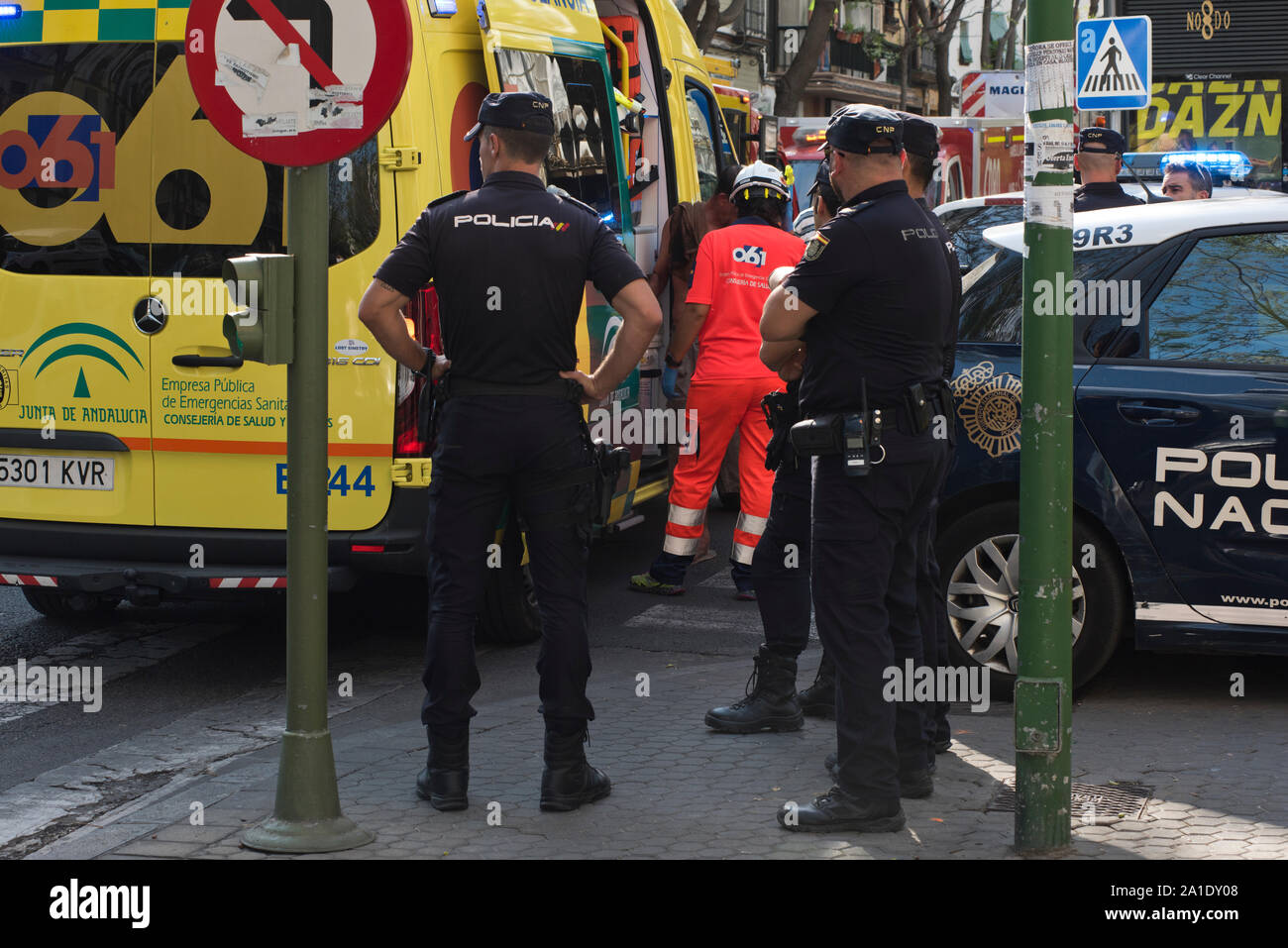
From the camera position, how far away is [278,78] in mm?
4723

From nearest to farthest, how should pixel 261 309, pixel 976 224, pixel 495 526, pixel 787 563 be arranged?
1. pixel 261 309
2. pixel 495 526
3. pixel 787 563
4. pixel 976 224

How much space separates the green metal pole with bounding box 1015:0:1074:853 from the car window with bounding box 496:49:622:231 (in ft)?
9.67

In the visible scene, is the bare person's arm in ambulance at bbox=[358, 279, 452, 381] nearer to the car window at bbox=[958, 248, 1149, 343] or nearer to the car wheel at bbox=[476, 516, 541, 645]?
the car wheel at bbox=[476, 516, 541, 645]

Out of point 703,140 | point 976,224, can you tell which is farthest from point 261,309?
point 703,140

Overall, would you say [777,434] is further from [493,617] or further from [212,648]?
[212,648]

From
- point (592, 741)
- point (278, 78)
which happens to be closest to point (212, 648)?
point (592, 741)

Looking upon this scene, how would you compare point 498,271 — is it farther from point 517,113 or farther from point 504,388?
point 517,113

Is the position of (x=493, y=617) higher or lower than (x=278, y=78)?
lower

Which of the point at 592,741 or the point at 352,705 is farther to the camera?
the point at 352,705

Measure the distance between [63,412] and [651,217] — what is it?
365cm

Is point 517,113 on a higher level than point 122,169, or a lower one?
higher

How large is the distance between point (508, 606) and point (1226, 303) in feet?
9.84

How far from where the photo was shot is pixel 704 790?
5.33 metres

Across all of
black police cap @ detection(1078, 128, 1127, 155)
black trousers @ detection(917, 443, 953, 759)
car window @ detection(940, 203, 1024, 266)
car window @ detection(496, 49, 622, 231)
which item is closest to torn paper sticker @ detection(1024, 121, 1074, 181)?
black trousers @ detection(917, 443, 953, 759)
